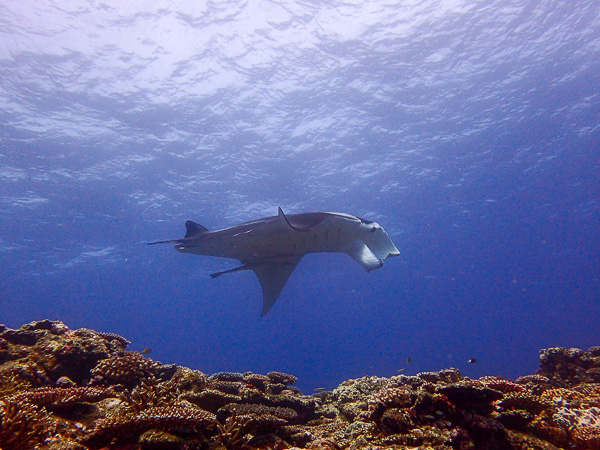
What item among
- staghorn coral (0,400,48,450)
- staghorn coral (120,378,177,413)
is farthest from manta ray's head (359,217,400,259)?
staghorn coral (0,400,48,450)

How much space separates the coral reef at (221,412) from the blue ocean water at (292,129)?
11.5 m

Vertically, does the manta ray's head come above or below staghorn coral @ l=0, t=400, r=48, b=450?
above

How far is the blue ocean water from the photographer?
1697cm

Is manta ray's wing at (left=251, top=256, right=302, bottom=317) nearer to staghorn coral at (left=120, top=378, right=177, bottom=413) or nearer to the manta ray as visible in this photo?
the manta ray

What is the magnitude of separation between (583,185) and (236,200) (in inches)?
1421

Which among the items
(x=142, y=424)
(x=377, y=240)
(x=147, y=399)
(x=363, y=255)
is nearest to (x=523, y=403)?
(x=363, y=255)

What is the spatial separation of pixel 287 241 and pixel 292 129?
17805 millimetres

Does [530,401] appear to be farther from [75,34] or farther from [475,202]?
[475,202]

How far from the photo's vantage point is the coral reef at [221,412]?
329 centimetres

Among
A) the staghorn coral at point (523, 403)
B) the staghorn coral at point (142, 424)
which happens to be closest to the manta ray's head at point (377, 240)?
the staghorn coral at point (523, 403)

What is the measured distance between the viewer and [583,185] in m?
32.5

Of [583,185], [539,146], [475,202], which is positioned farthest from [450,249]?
[539,146]

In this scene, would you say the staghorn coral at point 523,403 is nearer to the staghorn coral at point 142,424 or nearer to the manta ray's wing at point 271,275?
the staghorn coral at point 142,424

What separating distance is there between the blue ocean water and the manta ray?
10.8m
